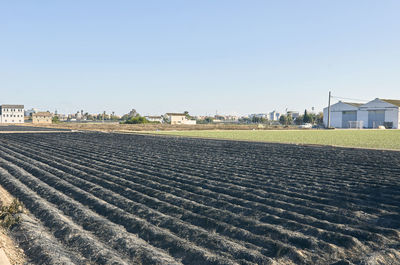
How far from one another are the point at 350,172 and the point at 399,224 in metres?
5.88

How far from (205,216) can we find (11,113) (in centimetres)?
12973

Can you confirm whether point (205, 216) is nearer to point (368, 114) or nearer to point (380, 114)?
point (380, 114)

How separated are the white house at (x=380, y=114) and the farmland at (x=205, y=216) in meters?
61.8

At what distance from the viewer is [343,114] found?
238 ft

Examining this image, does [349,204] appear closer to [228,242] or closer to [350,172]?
[228,242]

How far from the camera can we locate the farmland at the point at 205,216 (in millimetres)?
4586

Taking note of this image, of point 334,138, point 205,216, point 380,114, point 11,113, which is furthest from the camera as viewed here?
point 11,113

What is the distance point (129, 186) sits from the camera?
8734 mm

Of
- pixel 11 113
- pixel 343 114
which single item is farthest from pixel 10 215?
pixel 11 113

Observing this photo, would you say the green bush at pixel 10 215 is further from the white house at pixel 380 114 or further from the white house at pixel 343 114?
the white house at pixel 343 114

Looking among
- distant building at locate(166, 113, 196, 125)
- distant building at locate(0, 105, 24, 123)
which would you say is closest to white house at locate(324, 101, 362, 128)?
distant building at locate(166, 113, 196, 125)

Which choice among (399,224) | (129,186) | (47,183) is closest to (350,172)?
(399,224)

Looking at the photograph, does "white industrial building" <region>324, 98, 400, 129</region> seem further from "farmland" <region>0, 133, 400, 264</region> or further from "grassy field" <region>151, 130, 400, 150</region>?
"farmland" <region>0, 133, 400, 264</region>

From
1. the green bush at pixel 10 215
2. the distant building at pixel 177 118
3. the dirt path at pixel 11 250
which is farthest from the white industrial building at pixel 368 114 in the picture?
the dirt path at pixel 11 250
